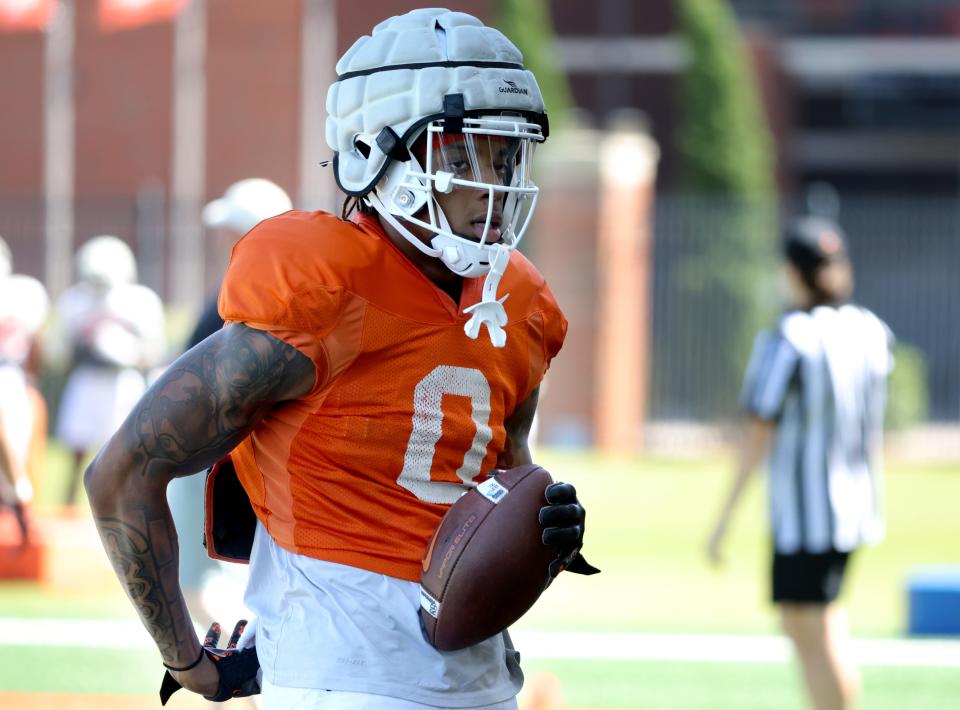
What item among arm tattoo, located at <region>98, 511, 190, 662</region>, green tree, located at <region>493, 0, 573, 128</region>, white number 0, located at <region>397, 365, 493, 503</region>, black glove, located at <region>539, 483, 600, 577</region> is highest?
green tree, located at <region>493, 0, 573, 128</region>

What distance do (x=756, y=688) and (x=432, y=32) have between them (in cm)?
477

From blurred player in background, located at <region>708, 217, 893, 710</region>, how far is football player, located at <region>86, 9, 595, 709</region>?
9.75ft

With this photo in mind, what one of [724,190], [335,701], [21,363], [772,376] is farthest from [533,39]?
[335,701]

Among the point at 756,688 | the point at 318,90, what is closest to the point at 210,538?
the point at 756,688

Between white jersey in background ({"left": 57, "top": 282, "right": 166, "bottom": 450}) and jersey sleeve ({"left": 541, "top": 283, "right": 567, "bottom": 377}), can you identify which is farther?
white jersey in background ({"left": 57, "top": 282, "right": 166, "bottom": 450})

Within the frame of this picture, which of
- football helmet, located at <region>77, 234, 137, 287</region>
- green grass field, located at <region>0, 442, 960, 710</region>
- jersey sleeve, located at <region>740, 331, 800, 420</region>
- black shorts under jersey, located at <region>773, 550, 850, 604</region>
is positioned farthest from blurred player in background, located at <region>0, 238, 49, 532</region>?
black shorts under jersey, located at <region>773, 550, 850, 604</region>

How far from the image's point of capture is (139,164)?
27.4 m

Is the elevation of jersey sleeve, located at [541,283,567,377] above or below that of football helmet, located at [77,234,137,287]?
above

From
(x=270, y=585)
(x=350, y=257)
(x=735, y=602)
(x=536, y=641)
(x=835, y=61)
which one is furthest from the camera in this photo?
(x=835, y=61)

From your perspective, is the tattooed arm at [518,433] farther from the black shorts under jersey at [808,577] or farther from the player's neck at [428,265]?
the black shorts under jersey at [808,577]

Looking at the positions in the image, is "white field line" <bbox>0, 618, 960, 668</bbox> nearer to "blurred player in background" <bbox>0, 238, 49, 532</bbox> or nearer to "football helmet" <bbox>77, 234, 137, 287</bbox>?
"blurred player in background" <bbox>0, 238, 49, 532</bbox>

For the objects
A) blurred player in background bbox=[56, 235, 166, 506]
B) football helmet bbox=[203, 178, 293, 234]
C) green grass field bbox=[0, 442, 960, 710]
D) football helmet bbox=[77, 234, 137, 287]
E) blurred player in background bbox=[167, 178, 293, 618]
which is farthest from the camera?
football helmet bbox=[77, 234, 137, 287]

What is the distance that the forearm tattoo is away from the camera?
2631 millimetres

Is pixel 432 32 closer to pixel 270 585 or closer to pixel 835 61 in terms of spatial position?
pixel 270 585
